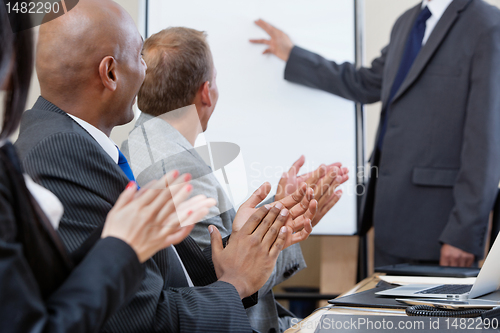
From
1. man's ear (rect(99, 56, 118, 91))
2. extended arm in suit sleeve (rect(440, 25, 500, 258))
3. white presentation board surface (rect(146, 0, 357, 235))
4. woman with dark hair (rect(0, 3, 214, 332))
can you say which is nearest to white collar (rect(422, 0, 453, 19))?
extended arm in suit sleeve (rect(440, 25, 500, 258))

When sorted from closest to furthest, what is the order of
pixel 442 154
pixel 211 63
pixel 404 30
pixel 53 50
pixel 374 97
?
pixel 53 50
pixel 211 63
pixel 442 154
pixel 404 30
pixel 374 97

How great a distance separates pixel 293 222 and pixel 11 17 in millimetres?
571

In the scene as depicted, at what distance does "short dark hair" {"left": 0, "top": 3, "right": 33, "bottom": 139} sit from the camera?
1.45 feet

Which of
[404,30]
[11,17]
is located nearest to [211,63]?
[11,17]

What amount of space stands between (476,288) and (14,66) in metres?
0.80

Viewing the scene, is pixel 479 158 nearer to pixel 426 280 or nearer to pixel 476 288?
pixel 426 280

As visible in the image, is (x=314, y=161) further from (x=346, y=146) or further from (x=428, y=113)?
(x=428, y=113)

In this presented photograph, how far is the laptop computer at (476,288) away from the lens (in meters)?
0.81

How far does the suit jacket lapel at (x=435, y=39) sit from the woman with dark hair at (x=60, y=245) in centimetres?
138

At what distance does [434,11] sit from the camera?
1.71m

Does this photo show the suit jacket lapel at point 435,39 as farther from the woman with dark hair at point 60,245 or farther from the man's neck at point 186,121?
the woman with dark hair at point 60,245

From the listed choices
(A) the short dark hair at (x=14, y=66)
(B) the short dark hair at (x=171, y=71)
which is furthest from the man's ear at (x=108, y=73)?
(A) the short dark hair at (x=14, y=66)

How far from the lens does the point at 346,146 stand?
1.84 m

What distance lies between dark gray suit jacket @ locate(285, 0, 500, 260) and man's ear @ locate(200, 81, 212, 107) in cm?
60
